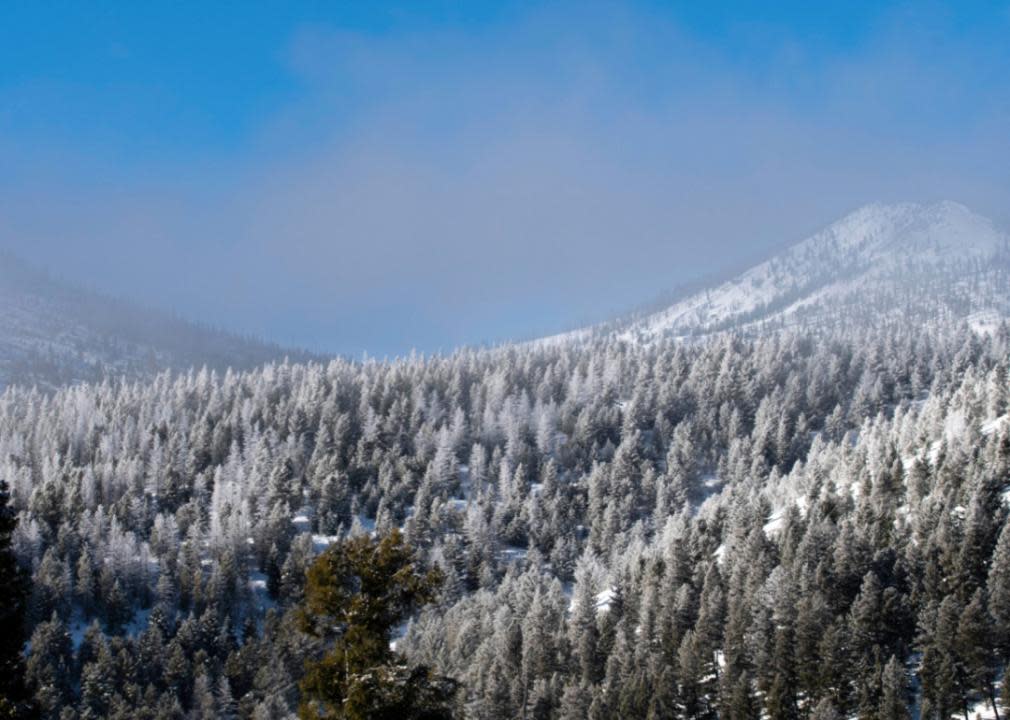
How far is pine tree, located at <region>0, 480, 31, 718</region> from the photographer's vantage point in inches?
817

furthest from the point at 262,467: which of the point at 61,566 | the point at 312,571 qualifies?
the point at 312,571

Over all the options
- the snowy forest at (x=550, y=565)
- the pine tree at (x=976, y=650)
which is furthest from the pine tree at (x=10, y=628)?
the pine tree at (x=976, y=650)

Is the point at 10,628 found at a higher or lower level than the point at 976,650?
higher

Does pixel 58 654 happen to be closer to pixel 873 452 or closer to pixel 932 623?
pixel 932 623

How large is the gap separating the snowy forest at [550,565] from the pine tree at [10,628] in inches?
37.4

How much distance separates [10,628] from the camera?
21.0 metres

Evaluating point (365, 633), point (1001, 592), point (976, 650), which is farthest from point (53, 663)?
point (1001, 592)

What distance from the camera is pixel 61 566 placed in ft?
412

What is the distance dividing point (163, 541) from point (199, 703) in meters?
48.8

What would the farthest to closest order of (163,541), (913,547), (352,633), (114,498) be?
(114,498) < (163,541) < (913,547) < (352,633)

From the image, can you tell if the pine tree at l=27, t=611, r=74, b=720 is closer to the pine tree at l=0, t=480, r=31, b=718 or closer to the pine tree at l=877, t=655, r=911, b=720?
the pine tree at l=0, t=480, r=31, b=718

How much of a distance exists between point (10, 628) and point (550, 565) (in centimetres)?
13981

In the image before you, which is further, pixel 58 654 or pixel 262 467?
pixel 262 467

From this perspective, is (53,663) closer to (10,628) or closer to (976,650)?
(10,628)
